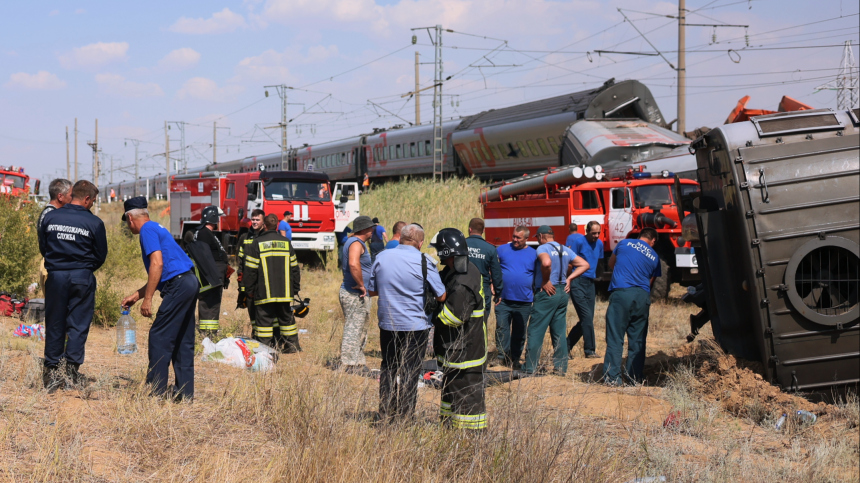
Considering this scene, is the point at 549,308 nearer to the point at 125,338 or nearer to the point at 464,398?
the point at 464,398

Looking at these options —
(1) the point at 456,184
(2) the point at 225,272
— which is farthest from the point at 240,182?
(2) the point at 225,272

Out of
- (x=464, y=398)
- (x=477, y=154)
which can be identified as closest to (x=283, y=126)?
(x=477, y=154)

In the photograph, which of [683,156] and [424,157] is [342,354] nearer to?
[683,156]

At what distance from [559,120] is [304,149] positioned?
23605mm

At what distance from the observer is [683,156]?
1534 cm

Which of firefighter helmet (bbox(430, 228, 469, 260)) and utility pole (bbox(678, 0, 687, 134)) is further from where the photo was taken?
utility pole (bbox(678, 0, 687, 134))

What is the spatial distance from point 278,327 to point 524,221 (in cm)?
775

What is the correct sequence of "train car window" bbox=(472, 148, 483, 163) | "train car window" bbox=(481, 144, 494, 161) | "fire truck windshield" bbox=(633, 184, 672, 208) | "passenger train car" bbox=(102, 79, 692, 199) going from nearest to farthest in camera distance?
"fire truck windshield" bbox=(633, 184, 672, 208) → "passenger train car" bbox=(102, 79, 692, 199) → "train car window" bbox=(481, 144, 494, 161) → "train car window" bbox=(472, 148, 483, 163)

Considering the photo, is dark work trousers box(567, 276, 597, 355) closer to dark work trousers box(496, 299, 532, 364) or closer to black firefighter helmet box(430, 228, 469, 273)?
dark work trousers box(496, 299, 532, 364)

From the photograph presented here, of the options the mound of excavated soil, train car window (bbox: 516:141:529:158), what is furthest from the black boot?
train car window (bbox: 516:141:529:158)

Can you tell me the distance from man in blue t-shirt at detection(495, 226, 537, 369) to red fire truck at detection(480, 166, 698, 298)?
541 cm

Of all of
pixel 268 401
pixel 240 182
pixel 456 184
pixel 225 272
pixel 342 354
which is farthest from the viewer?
pixel 456 184

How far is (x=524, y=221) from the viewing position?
606 inches

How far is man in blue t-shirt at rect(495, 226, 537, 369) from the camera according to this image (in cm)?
835
